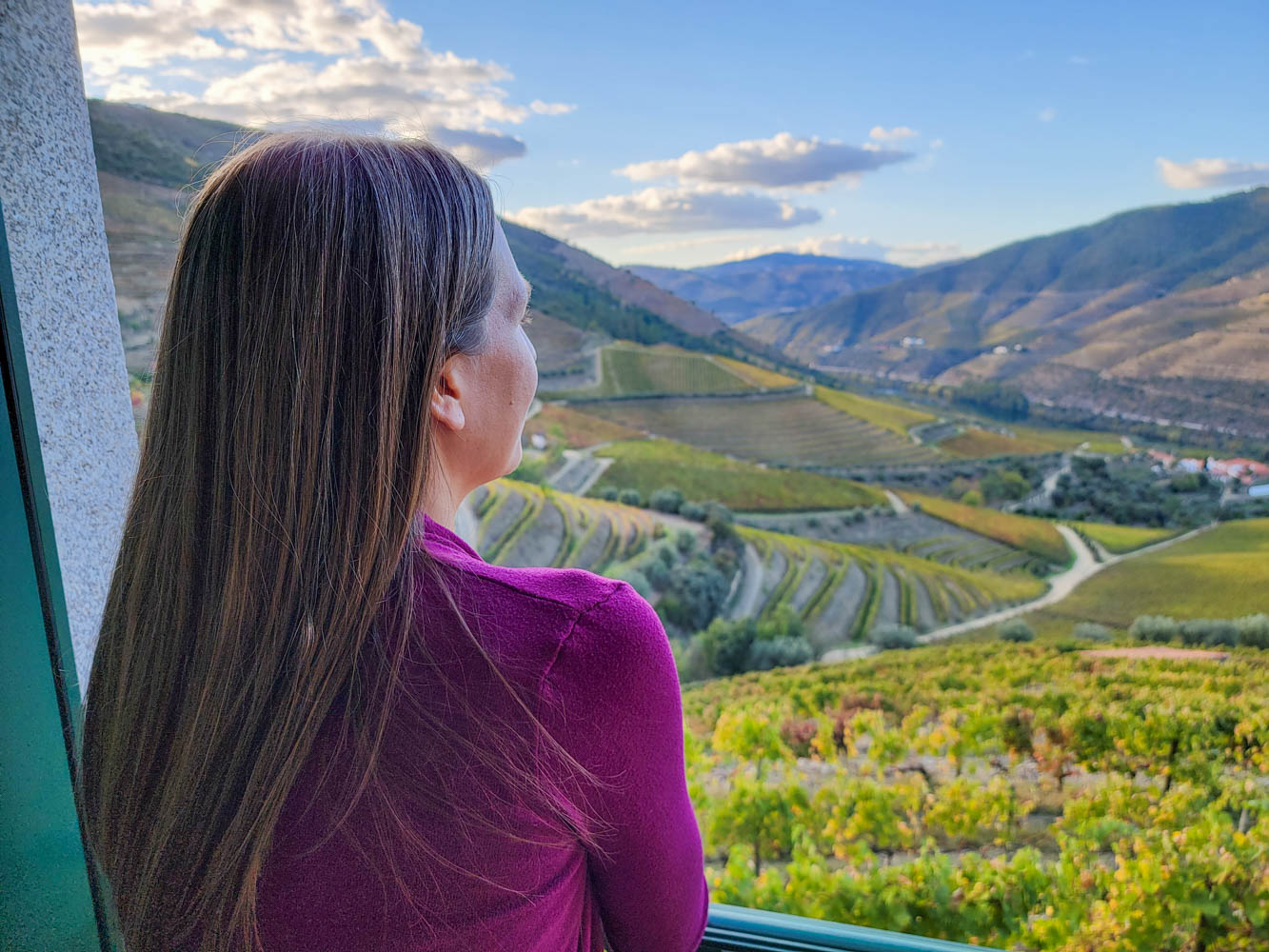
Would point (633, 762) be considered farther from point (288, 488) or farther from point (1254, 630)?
point (1254, 630)

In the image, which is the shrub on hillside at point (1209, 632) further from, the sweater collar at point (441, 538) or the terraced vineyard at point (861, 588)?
the sweater collar at point (441, 538)

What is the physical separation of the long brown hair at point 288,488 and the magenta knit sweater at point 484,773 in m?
0.01

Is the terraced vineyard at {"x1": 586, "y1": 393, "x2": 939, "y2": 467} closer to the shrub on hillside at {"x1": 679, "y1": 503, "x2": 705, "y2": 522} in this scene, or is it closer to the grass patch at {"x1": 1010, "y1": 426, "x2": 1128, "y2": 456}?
the shrub on hillside at {"x1": 679, "y1": 503, "x2": 705, "y2": 522}

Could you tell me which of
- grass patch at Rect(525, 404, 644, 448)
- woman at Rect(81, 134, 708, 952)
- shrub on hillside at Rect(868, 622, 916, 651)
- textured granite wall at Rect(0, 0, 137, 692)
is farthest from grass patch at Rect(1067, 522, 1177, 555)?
grass patch at Rect(525, 404, 644, 448)

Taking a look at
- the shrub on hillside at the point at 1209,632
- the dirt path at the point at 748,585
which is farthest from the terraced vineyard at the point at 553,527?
the shrub on hillside at the point at 1209,632

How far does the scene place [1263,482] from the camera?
2.18 metres

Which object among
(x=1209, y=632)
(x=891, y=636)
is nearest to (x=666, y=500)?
(x=891, y=636)

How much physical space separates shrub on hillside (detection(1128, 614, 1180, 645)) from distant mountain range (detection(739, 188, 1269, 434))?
561mm

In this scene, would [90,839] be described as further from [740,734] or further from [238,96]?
[238,96]

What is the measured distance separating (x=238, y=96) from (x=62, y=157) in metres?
1.11

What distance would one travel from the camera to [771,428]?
4.82 metres

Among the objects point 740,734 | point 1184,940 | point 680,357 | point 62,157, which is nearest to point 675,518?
point 680,357

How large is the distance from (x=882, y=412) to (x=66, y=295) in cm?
332

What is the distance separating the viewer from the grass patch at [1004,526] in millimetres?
2808
